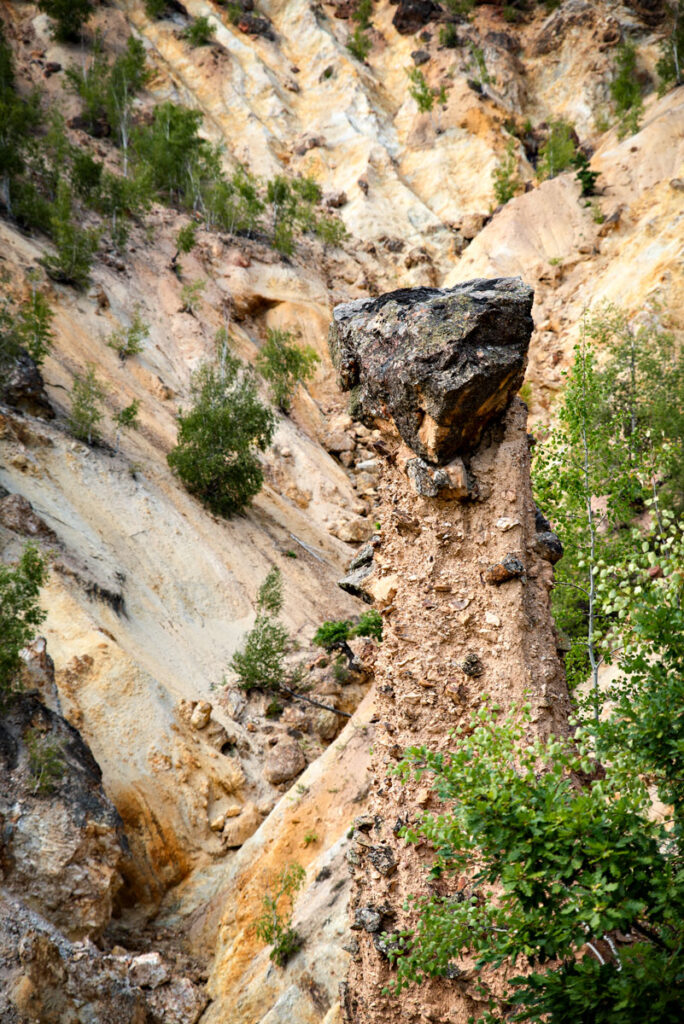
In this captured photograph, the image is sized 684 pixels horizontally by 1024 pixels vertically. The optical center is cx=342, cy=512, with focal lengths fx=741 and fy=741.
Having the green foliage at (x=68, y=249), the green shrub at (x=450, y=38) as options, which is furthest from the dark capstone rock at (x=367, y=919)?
the green shrub at (x=450, y=38)

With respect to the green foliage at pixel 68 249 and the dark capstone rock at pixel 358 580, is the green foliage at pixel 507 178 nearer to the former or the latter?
the green foliage at pixel 68 249

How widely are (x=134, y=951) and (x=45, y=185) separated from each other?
116 ft

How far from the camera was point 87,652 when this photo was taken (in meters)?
16.2

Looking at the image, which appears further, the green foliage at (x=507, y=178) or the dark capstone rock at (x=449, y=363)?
the green foliage at (x=507, y=178)

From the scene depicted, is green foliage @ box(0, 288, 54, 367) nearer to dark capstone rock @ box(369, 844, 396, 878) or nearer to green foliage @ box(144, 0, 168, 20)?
dark capstone rock @ box(369, 844, 396, 878)

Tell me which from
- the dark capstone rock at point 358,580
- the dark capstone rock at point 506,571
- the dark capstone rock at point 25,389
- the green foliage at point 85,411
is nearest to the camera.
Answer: the dark capstone rock at point 506,571

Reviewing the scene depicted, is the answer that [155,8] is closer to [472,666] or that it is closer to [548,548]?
[548,548]

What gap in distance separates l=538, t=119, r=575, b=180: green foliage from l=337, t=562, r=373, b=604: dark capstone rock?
40.4 m

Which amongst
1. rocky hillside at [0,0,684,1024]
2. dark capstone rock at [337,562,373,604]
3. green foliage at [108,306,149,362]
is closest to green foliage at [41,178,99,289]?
rocky hillside at [0,0,684,1024]

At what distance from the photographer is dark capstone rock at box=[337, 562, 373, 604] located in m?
8.20

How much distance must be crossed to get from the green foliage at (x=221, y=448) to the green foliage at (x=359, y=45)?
38.9 metres

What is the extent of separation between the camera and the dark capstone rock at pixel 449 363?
7.27m

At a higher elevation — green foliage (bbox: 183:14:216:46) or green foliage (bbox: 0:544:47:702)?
green foliage (bbox: 183:14:216:46)

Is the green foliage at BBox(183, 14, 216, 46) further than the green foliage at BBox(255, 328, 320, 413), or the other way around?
the green foliage at BBox(183, 14, 216, 46)
